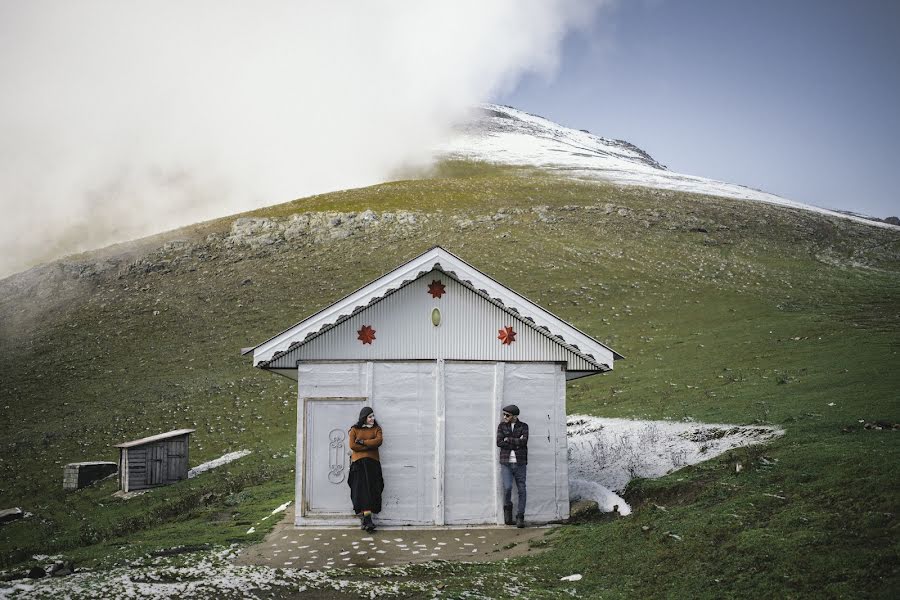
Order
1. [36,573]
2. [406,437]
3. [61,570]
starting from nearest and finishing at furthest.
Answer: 1. [36,573]
2. [61,570]
3. [406,437]

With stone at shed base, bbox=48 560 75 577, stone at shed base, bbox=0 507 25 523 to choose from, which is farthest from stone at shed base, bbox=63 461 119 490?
stone at shed base, bbox=48 560 75 577

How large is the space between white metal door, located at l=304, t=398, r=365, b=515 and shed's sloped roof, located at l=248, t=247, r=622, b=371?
1.40 meters

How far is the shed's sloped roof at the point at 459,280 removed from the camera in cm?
1816

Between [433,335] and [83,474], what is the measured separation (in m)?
19.8

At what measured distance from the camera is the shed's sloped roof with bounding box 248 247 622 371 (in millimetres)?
18156

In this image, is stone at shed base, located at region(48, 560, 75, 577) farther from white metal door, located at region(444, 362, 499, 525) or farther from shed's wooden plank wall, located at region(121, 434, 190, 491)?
shed's wooden plank wall, located at region(121, 434, 190, 491)

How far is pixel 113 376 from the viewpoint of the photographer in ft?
165

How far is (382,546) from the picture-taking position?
1620cm

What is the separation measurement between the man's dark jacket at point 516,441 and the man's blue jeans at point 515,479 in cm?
19

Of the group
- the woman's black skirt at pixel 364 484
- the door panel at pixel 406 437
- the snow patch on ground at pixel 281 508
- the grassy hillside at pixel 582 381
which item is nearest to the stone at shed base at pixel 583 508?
the grassy hillside at pixel 582 381

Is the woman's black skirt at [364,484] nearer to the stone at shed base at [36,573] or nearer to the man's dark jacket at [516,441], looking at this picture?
the man's dark jacket at [516,441]

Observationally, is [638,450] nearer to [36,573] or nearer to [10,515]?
[36,573]

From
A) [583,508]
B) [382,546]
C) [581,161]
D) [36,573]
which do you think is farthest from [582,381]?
[581,161]

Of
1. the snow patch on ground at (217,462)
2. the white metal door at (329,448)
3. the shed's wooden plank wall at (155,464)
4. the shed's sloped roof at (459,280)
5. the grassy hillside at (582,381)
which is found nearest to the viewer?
the grassy hillside at (582,381)
